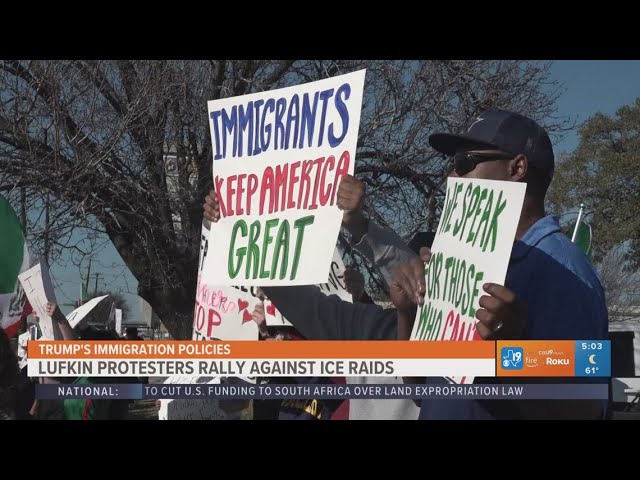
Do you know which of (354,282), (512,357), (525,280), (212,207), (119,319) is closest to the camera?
(525,280)

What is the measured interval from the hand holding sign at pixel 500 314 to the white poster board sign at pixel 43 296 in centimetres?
264

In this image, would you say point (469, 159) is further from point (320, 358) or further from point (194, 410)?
point (194, 410)

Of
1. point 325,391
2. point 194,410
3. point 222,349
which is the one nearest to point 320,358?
point 325,391

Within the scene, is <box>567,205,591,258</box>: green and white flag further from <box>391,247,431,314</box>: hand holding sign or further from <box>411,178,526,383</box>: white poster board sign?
<box>391,247,431,314</box>: hand holding sign

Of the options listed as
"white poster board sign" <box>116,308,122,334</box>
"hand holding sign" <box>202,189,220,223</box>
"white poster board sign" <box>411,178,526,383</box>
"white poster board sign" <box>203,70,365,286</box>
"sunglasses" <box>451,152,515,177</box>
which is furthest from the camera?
"hand holding sign" <box>202,189,220,223</box>

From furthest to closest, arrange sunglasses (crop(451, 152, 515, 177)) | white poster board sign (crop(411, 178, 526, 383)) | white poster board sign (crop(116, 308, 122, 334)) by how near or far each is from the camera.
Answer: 1. white poster board sign (crop(116, 308, 122, 334))
2. sunglasses (crop(451, 152, 515, 177))
3. white poster board sign (crop(411, 178, 526, 383))

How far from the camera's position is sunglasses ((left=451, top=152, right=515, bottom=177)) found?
5699mm

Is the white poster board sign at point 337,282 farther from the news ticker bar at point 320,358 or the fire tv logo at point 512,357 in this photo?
the fire tv logo at point 512,357

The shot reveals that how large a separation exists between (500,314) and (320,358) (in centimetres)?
115

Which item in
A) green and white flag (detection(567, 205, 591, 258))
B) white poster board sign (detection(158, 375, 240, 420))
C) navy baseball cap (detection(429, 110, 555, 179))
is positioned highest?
navy baseball cap (detection(429, 110, 555, 179))

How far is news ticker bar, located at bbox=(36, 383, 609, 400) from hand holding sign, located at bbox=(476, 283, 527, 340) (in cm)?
42

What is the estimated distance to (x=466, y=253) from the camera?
5.57 meters

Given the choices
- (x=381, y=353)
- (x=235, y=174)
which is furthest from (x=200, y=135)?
(x=381, y=353)

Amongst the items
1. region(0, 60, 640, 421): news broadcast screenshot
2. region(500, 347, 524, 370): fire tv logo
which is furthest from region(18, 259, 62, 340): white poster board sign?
region(500, 347, 524, 370): fire tv logo
